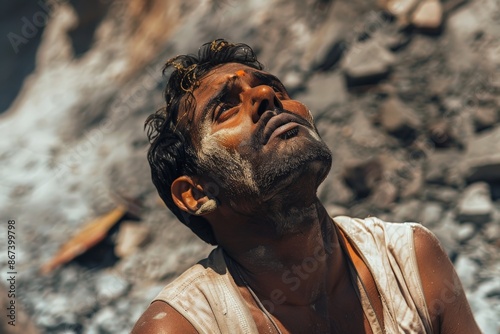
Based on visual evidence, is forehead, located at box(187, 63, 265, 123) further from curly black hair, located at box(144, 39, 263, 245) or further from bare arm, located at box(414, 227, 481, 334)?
bare arm, located at box(414, 227, 481, 334)

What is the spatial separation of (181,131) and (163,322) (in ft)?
2.38

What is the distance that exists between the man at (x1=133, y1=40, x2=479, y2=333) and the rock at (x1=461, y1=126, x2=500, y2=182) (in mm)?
2985

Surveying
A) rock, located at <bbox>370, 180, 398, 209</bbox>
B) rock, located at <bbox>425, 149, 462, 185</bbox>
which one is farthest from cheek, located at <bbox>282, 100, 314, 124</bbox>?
rock, located at <bbox>425, 149, 462, 185</bbox>

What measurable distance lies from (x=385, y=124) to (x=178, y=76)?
11.8 ft

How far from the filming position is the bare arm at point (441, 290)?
2.61 metres

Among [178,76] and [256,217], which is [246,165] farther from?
[178,76]

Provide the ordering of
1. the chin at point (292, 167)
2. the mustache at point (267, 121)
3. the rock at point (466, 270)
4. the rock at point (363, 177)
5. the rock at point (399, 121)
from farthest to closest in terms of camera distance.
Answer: the rock at point (399, 121) → the rock at point (363, 177) → the rock at point (466, 270) → the mustache at point (267, 121) → the chin at point (292, 167)

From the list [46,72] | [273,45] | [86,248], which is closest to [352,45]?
[273,45]

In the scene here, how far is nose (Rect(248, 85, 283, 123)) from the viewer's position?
264 centimetres

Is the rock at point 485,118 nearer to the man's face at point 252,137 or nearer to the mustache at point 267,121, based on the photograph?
the man's face at point 252,137

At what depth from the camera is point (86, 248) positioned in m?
6.12

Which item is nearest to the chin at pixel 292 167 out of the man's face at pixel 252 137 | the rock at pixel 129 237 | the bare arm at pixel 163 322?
the man's face at pixel 252 137

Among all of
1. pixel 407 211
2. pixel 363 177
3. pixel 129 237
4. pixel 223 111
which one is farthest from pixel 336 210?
pixel 223 111

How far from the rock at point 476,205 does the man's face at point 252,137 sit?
302cm
